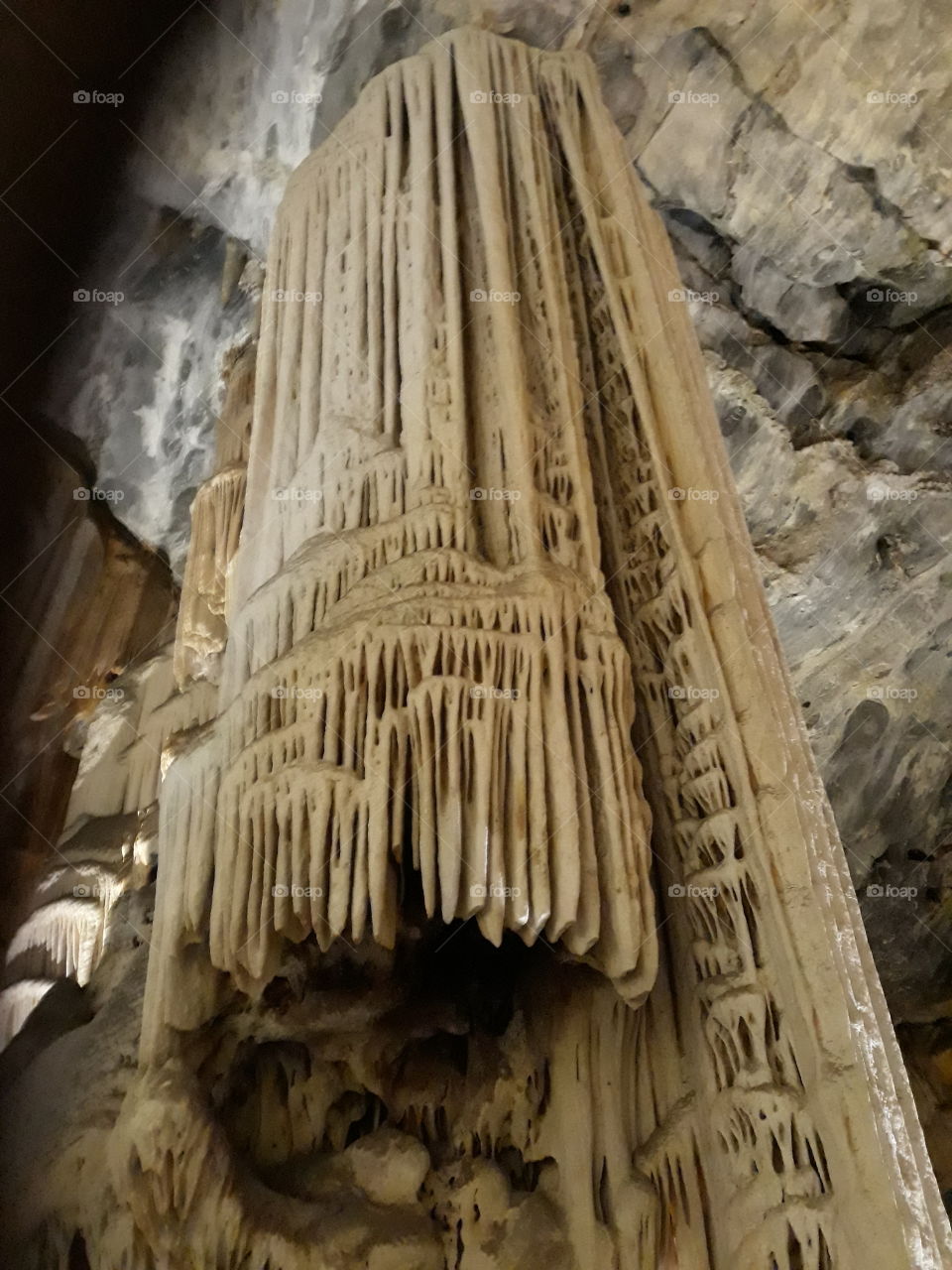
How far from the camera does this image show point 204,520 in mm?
5430

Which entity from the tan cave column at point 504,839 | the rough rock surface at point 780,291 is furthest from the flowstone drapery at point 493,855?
the rough rock surface at point 780,291

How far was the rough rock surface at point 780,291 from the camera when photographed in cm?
516

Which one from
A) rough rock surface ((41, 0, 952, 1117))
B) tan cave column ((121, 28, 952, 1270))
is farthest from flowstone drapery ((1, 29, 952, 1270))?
rough rock surface ((41, 0, 952, 1117))

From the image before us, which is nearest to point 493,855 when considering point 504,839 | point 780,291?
point 504,839

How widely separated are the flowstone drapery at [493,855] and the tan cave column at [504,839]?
1 cm

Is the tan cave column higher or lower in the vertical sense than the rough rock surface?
lower

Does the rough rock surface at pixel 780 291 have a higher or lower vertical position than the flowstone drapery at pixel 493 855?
higher

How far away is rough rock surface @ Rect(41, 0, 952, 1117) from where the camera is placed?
5156 mm

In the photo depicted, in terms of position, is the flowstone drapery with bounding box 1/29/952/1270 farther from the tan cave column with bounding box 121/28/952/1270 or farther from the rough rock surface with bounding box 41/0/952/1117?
the rough rock surface with bounding box 41/0/952/1117

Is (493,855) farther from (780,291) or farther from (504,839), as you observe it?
(780,291)

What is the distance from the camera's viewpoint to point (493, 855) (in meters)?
2.77

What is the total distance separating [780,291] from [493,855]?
4737mm

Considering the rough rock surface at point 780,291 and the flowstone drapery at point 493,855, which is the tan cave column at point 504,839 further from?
the rough rock surface at point 780,291

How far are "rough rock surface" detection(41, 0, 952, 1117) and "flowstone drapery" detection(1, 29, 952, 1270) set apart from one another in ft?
4.12
